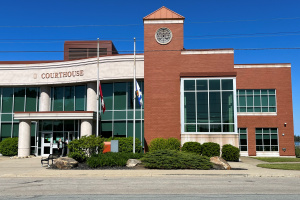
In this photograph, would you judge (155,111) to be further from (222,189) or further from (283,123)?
(222,189)

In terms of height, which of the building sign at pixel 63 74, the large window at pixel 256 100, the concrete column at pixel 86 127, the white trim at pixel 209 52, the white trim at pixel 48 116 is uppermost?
the white trim at pixel 209 52

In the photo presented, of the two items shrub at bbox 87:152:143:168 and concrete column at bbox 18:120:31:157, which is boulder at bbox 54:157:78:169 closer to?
shrub at bbox 87:152:143:168

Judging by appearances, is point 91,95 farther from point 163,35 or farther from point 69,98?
point 163,35

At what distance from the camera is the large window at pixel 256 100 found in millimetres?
31812

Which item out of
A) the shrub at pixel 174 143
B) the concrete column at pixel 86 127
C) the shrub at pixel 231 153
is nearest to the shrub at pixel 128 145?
the shrub at pixel 174 143

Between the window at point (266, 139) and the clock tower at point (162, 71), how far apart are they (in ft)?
32.3

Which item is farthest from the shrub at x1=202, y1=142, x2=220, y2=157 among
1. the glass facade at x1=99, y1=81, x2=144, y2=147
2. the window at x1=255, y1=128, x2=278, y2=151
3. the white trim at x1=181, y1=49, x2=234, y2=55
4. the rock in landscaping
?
the window at x1=255, y1=128, x2=278, y2=151

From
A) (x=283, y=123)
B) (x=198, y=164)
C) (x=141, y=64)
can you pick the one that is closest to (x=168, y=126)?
(x=141, y=64)

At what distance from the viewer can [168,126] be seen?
1075 inches

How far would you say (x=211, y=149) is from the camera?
80.9 ft

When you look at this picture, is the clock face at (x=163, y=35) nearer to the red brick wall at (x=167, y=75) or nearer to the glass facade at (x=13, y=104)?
the red brick wall at (x=167, y=75)

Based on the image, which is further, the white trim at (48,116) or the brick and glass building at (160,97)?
the white trim at (48,116)

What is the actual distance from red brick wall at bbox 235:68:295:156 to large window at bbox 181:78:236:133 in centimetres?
646

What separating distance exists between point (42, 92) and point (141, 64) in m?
11.0
